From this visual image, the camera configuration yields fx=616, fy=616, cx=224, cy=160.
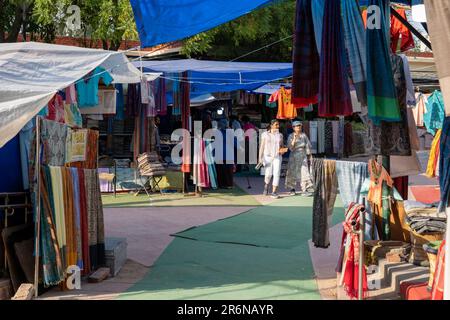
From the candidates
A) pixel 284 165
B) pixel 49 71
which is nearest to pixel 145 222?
→ pixel 49 71

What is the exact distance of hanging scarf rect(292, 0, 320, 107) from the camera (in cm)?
684

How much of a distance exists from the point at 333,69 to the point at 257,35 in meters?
15.3

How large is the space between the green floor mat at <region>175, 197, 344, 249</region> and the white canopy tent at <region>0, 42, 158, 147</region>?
12.1 feet

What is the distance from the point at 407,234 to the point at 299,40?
2412 millimetres

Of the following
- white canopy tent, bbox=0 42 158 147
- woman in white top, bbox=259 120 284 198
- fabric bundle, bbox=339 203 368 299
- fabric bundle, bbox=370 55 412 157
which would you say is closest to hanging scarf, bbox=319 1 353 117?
fabric bundle, bbox=370 55 412 157

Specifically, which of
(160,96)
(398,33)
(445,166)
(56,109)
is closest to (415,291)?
(445,166)

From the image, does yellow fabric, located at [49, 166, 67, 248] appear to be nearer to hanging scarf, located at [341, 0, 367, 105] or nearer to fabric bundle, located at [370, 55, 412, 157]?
hanging scarf, located at [341, 0, 367, 105]

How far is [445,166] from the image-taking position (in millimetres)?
4336

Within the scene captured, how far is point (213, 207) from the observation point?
13203mm

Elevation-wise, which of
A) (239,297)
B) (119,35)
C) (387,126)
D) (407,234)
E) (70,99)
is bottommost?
(239,297)

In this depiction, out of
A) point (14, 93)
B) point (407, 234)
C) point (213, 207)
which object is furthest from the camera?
point (213, 207)

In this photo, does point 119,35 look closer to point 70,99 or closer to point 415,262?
point 70,99

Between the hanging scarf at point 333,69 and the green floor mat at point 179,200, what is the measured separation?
24.0 ft

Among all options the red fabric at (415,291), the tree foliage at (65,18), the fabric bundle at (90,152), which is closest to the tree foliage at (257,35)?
the tree foliage at (65,18)
